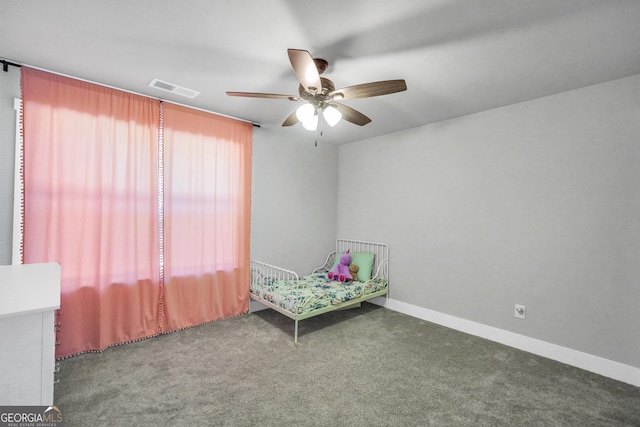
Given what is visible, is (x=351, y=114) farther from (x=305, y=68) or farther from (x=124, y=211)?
(x=124, y=211)

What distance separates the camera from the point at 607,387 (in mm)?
2246

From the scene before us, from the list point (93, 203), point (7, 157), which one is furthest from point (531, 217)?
point (7, 157)

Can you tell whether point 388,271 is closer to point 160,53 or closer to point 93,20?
point 160,53

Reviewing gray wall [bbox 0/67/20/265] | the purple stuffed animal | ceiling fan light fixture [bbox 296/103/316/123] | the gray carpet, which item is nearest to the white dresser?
the gray carpet

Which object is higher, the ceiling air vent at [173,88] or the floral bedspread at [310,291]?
the ceiling air vent at [173,88]

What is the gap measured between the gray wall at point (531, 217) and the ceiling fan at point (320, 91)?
1679 millimetres

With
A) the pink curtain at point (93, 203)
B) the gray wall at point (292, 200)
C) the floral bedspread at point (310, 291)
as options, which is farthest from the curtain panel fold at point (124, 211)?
the floral bedspread at point (310, 291)

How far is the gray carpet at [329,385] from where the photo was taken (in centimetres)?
187

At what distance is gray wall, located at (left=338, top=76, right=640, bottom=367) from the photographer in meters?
2.40

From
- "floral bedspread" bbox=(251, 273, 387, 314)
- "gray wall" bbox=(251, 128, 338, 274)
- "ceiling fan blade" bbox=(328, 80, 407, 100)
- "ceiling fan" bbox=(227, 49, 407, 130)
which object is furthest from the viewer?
"gray wall" bbox=(251, 128, 338, 274)

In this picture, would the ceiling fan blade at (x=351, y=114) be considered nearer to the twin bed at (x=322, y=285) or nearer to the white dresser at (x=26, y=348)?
the twin bed at (x=322, y=285)

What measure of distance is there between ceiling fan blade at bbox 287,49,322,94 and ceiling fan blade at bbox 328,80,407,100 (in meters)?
0.19

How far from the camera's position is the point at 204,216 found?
10.8 ft

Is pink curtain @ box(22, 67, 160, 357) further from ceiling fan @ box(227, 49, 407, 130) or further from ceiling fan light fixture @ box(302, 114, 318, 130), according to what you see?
ceiling fan light fixture @ box(302, 114, 318, 130)
